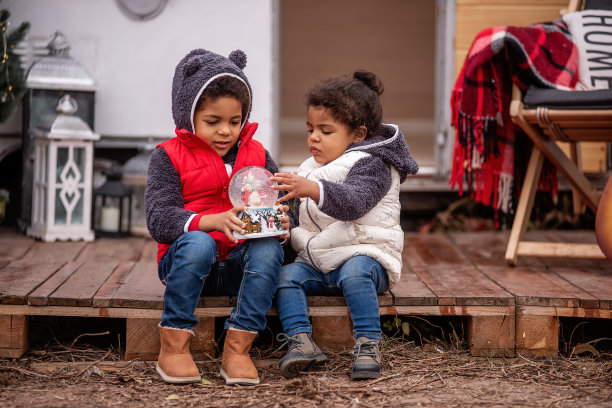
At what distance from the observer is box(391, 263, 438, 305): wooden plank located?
2598mm

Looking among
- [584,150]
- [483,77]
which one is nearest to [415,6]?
[584,150]

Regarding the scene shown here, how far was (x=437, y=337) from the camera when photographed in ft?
9.30

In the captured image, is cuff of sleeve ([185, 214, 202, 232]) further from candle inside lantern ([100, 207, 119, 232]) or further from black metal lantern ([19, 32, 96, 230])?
black metal lantern ([19, 32, 96, 230])

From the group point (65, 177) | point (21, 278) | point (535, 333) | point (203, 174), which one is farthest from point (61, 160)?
point (535, 333)

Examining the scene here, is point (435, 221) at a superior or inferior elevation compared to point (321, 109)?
inferior

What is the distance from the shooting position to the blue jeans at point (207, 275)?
2.31 meters

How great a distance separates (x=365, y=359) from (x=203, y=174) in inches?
31.1

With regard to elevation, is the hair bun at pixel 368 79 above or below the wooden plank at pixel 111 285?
above

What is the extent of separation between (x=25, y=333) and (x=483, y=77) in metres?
2.14

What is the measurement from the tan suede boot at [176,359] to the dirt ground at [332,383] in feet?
0.10

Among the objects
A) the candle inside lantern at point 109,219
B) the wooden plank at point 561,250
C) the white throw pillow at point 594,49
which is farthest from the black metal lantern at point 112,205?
the white throw pillow at point 594,49

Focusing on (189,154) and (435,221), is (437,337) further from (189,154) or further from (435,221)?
(435,221)

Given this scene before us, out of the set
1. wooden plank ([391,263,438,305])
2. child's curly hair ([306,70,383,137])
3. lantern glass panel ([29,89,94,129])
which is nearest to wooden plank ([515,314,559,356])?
wooden plank ([391,263,438,305])

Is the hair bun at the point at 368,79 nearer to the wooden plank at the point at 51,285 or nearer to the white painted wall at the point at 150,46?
the wooden plank at the point at 51,285
